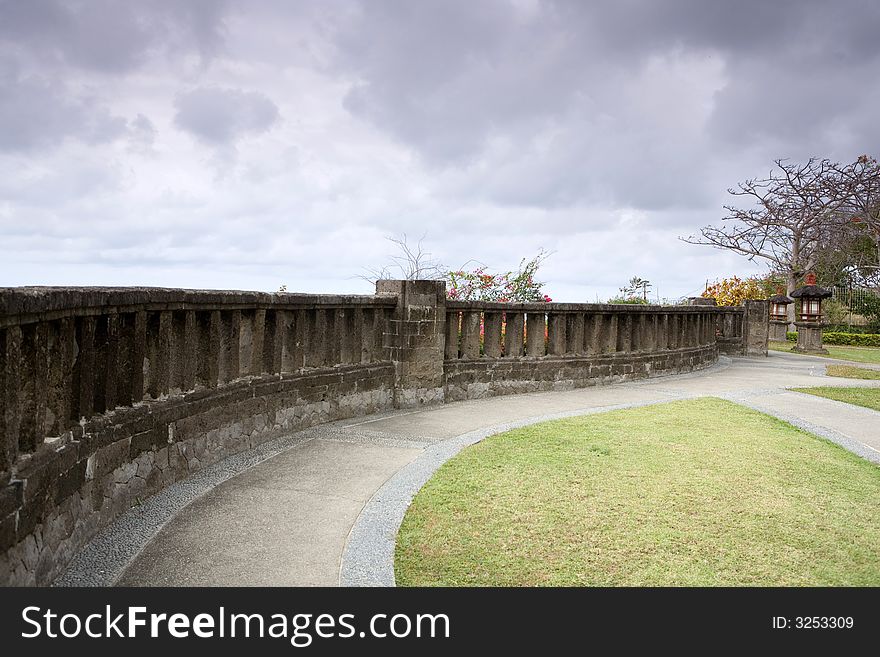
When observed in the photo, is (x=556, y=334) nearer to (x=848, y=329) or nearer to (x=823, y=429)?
(x=823, y=429)

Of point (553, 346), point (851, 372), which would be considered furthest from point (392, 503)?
point (851, 372)

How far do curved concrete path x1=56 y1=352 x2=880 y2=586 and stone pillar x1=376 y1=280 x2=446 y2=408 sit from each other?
0.38 m

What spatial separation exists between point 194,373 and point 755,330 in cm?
1860

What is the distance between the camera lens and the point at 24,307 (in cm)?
331

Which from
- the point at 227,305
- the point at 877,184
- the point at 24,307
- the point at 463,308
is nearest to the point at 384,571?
the point at 24,307

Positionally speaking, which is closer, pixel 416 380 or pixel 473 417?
pixel 473 417

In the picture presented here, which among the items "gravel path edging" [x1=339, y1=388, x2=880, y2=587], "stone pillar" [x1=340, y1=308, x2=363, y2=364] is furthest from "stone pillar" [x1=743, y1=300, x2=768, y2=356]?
"stone pillar" [x1=340, y1=308, x2=363, y2=364]

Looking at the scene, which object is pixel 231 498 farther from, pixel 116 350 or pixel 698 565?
pixel 698 565

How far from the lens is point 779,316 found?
26625 mm

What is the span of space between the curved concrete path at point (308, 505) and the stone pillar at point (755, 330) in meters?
11.6

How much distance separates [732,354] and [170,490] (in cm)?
1890

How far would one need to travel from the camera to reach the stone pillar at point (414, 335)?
9.16 m

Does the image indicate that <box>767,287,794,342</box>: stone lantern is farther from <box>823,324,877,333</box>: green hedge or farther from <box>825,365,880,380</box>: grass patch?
<box>825,365,880,380</box>: grass patch

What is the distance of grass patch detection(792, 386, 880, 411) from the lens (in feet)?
34.0
